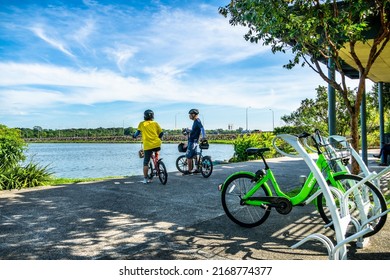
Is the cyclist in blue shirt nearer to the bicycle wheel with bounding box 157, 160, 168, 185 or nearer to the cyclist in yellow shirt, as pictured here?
the cyclist in yellow shirt

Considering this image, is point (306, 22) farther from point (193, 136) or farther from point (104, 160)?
point (104, 160)

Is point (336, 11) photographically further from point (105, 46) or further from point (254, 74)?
point (105, 46)

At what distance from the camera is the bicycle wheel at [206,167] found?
7176 millimetres

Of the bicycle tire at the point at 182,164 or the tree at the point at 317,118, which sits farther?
the tree at the point at 317,118

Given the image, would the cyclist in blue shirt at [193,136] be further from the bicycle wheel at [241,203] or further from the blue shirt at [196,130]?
the bicycle wheel at [241,203]

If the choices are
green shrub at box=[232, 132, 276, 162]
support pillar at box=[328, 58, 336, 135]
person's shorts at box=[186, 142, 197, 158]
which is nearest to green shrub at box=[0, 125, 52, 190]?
person's shorts at box=[186, 142, 197, 158]

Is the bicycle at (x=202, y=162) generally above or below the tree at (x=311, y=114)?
below

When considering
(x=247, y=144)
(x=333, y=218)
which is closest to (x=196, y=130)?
(x=333, y=218)

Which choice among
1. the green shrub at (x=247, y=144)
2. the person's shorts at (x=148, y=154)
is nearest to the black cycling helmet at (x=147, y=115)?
the person's shorts at (x=148, y=154)

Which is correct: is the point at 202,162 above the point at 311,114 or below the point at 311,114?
below

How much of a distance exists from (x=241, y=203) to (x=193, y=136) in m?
3.66

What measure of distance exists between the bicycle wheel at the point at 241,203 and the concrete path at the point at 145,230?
0.30ft

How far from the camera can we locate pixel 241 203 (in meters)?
3.60

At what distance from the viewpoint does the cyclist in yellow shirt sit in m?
6.26
